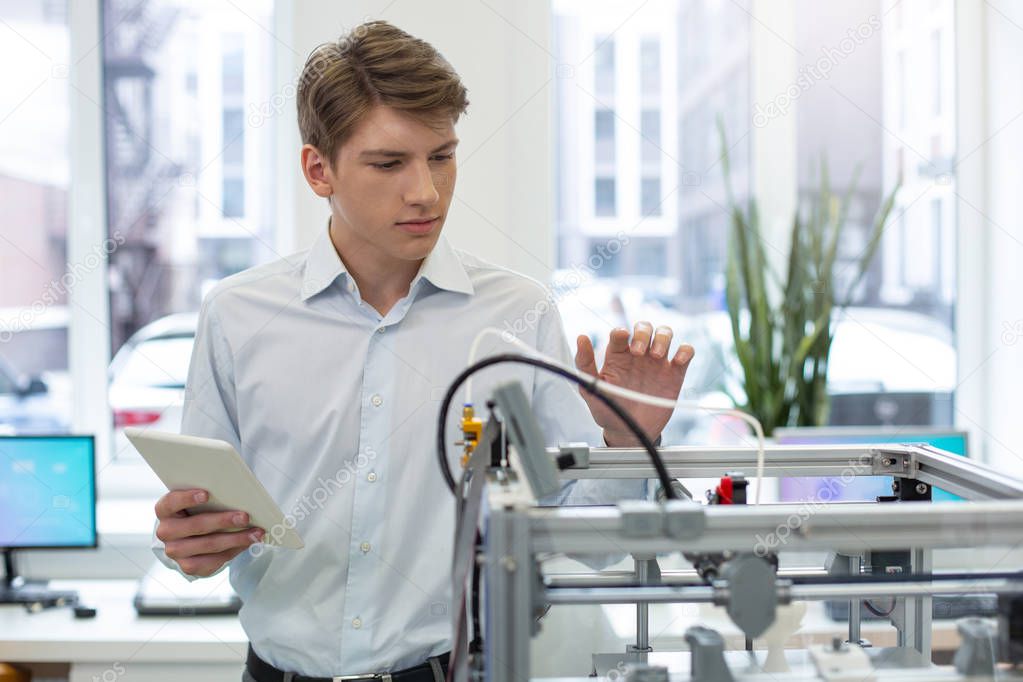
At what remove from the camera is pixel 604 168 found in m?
3.18

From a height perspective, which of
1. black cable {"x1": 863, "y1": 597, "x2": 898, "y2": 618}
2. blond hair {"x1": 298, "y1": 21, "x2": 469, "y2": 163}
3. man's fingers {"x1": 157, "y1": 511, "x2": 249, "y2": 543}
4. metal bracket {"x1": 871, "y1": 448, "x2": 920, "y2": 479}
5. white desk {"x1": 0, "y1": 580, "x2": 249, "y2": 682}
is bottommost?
white desk {"x1": 0, "y1": 580, "x2": 249, "y2": 682}

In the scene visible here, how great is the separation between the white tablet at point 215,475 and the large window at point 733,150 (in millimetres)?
1919

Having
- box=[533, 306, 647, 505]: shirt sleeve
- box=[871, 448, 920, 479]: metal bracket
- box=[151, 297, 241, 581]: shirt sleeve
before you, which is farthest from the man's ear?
box=[871, 448, 920, 479]: metal bracket

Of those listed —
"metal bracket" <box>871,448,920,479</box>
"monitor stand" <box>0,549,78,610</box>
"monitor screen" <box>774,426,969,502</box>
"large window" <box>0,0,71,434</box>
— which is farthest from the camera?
"large window" <box>0,0,71,434</box>

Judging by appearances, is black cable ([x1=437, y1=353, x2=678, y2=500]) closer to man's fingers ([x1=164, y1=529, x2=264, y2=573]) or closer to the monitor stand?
man's fingers ([x1=164, y1=529, x2=264, y2=573])

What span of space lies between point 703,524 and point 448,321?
818 mm

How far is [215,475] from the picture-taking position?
50.8 inches

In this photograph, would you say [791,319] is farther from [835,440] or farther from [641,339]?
[641,339]

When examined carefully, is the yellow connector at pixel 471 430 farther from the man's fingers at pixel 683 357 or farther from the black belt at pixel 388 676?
the black belt at pixel 388 676

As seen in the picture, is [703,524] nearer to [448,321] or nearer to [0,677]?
[448,321]

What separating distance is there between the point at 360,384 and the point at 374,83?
466 millimetres

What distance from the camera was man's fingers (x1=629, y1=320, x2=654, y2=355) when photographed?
1.24 metres

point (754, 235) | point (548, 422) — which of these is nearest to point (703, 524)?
point (548, 422)

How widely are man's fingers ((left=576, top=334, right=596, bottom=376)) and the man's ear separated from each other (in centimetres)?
54
